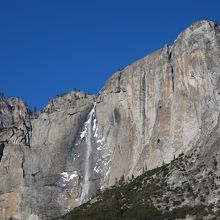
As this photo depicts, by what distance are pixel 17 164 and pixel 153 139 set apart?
35.4 meters

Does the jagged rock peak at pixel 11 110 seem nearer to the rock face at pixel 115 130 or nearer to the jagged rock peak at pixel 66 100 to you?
the rock face at pixel 115 130

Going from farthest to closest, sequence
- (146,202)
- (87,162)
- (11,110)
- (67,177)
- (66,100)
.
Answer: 1. (11,110)
2. (66,100)
3. (67,177)
4. (87,162)
5. (146,202)

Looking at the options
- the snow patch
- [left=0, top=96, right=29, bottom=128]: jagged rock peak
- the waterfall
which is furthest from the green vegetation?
[left=0, top=96, right=29, bottom=128]: jagged rock peak

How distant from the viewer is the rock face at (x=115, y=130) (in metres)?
134

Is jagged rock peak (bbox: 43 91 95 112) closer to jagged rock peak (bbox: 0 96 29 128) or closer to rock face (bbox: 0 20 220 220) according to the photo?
rock face (bbox: 0 20 220 220)

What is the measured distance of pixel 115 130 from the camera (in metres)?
150

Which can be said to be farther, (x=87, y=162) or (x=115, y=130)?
(x=87, y=162)

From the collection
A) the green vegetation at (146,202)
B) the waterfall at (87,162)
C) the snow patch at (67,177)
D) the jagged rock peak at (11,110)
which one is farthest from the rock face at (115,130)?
the jagged rock peak at (11,110)

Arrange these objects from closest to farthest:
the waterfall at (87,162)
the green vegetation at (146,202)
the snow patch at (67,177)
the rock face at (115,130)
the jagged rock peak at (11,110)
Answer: the green vegetation at (146,202), the rock face at (115,130), the waterfall at (87,162), the snow patch at (67,177), the jagged rock peak at (11,110)

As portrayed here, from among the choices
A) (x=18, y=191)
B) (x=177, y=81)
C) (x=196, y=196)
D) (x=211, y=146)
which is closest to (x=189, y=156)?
(x=211, y=146)

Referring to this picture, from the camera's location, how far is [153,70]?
144875 millimetres

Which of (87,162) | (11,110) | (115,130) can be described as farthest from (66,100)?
(11,110)

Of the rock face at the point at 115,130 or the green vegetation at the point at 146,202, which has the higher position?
the rock face at the point at 115,130

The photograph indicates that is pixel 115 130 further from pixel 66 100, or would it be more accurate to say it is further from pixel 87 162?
pixel 66 100
